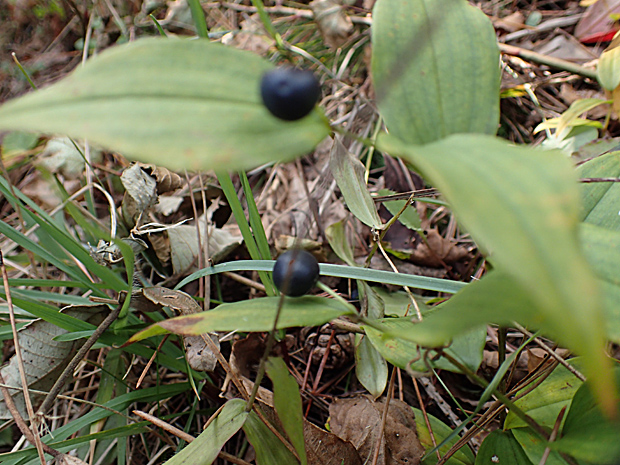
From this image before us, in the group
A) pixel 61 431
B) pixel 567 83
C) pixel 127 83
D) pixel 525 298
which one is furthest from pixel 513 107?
pixel 61 431

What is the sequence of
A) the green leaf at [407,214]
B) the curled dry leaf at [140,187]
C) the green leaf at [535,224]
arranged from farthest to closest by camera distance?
the green leaf at [407,214], the curled dry leaf at [140,187], the green leaf at [535,224]

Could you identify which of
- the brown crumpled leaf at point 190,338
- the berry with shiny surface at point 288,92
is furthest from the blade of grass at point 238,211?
the berry with shiny surface at point 288,92

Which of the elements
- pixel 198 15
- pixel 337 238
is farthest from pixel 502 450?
pixel 198 15

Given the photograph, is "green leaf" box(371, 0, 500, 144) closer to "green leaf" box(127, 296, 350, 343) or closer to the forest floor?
"green leaf" box(127, 296, 350, 343)

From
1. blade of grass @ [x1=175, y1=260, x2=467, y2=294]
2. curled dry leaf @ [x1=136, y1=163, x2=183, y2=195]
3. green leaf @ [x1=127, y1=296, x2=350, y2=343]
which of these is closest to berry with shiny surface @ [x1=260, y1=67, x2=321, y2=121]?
green leaf @ [x1=127, y1=296, x2=350, y2=343]

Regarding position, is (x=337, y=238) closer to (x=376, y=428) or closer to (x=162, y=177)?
(x=376, y=428)

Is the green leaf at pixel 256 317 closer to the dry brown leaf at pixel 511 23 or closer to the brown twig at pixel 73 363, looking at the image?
the brown twig at pixel 73 363
